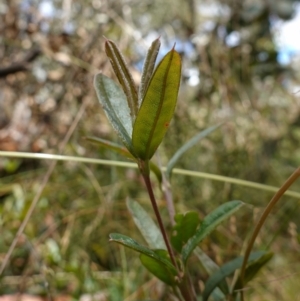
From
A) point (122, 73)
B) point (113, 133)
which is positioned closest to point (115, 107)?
point (122, 73)

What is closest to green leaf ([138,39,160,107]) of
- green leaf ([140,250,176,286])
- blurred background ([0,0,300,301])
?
green leaf ([140,250,176,286])

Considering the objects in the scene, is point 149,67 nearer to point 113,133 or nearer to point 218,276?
point 218,276

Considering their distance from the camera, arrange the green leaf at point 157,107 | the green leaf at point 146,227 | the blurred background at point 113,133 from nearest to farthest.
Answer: the green leaf at point 157,107 → the green leaf at point 146,227 → the blurred background at point 113,133

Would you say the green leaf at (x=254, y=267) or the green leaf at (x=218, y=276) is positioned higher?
the green leaf at (x=254, y=267)

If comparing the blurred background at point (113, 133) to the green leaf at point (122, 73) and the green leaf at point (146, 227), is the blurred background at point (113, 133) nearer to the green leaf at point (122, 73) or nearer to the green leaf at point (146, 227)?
the green leaf at point (146, 227)

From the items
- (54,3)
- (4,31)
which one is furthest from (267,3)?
(4,31)

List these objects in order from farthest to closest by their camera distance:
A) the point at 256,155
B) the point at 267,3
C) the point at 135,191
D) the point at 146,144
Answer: the point at 267,3
the point at 256,155
the point at 135,191
the point at 146,144

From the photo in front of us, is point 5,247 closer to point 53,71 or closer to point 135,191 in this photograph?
point 135,191

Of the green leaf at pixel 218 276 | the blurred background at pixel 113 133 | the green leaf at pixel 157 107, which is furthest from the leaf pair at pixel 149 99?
the blurred background at pixel 113 133
